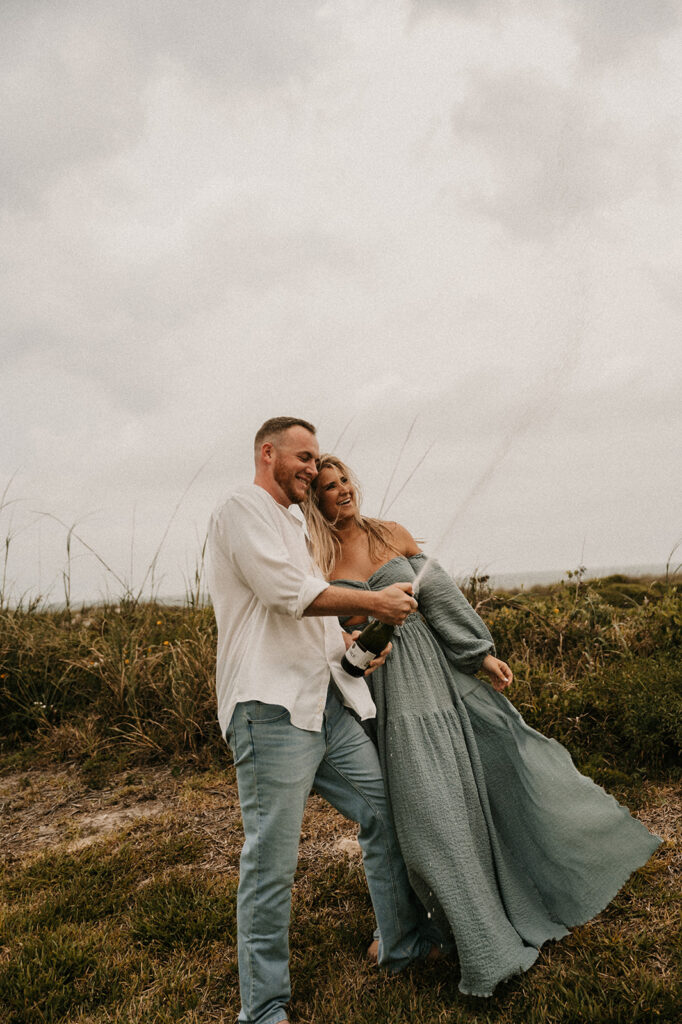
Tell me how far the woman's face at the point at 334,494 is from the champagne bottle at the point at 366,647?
77 cm

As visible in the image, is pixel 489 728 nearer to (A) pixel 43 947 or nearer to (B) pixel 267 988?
(B) pixel 267 988

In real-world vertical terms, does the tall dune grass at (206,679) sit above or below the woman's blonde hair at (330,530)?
below

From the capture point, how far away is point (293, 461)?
3285 millimetres

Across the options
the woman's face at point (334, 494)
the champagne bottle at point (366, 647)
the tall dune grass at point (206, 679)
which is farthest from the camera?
the tall dune grass at point (206, 679)

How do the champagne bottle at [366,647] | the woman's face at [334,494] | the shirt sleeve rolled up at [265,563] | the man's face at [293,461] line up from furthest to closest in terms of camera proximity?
the woman's face at [334,494]
the man's face at [293,461]
the champagne bottle at [366,647]
the shirt sleeve rolled up at [265,563]

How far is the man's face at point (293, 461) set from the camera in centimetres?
329

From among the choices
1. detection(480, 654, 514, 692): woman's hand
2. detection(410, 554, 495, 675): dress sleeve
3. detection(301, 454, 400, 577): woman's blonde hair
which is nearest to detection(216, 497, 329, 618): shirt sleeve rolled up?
detection(301, 454, 400, 577): woman's blonde hair

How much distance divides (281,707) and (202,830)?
254cm

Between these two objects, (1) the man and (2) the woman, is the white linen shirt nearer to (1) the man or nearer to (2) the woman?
(1) the man

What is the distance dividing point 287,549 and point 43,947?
2327 millimetres

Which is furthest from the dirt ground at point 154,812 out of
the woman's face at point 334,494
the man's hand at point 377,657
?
the woman's face at point 334,494

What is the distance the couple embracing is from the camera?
9.59 feet

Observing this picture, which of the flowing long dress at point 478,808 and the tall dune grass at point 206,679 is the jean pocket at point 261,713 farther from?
the tall dune grass at point 206,679

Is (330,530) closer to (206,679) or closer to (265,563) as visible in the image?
(265,563)
